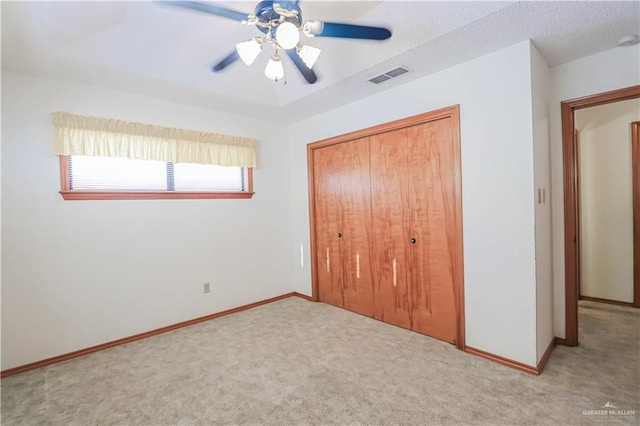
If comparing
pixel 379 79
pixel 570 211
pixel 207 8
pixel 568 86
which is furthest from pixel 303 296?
pixel 568 86

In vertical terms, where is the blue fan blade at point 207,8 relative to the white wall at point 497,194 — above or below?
above

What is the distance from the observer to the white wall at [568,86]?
2.19 m

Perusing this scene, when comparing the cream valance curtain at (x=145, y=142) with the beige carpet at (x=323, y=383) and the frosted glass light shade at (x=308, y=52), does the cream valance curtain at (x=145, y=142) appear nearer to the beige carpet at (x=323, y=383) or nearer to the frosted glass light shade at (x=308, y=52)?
the beige carpet at (x=323, y=383)

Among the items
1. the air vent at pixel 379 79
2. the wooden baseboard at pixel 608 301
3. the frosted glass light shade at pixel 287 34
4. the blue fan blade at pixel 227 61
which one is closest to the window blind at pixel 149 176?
the blue fan blade at pixel 227 61

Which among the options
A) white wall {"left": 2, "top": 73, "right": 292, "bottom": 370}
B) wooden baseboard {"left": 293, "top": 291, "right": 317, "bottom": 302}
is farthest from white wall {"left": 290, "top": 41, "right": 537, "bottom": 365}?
white wall {"left": 2, "top": 73, "right": 292, "bottom": 370}

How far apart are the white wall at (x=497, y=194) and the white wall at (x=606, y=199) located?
211cm

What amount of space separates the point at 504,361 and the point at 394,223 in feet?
4.63

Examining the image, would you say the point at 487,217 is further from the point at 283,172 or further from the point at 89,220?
the point at 89,220

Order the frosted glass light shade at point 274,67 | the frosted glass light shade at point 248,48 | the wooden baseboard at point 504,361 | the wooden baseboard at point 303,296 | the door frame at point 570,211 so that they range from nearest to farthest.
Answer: the frosted glass light shade at point 248,48 < the frosted glass light shade at point 274,67 < the wooden baseboard at point 504,361 < the door frame at point 570,211 < the wooden baseboard at point 303,296

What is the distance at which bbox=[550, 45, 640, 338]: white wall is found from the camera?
219 centimetres

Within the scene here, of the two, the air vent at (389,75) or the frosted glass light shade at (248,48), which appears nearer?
the frosted glass light shade at (248,48)

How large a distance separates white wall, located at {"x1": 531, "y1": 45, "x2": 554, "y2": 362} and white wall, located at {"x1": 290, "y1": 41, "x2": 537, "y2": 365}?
0.07m

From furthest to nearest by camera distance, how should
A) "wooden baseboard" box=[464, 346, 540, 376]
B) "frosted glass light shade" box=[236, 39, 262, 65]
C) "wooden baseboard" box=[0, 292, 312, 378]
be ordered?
"wooden baseboard" box=[0, 292, 312, 378] < "wooden baseboard" box=[464, 346, 540, 376] < "frosted glass light shade" box=[236, 39, 262, 65]

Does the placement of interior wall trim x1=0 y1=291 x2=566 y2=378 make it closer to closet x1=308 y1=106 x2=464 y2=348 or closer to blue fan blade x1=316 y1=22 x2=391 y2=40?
closet x1=308 y1=106 x2=464 y2=348
